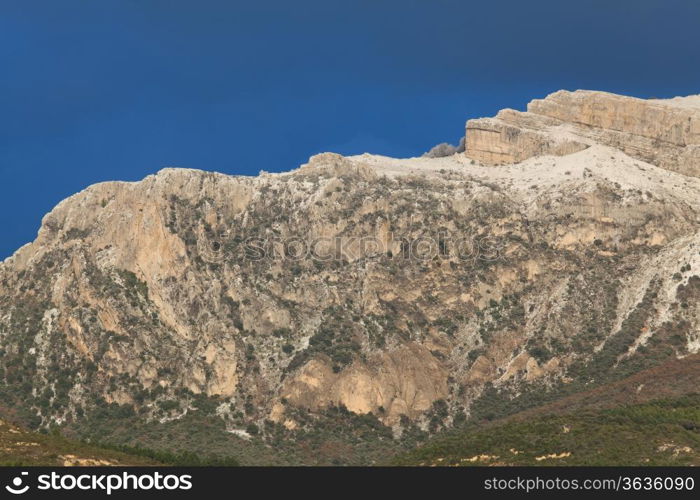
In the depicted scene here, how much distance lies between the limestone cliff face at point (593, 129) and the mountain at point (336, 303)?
669 centimetres

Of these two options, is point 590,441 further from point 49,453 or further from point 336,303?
point 336,303

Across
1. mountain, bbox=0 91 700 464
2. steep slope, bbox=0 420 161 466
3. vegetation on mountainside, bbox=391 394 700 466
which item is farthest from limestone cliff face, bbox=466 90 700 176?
steep slope, bbox=0 420 161 466

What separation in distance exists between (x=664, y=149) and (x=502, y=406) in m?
48.6

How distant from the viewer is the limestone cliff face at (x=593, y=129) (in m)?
168

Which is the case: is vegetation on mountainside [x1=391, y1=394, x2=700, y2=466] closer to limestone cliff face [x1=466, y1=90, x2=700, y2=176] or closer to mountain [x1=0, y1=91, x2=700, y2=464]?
mountain [x1=0, y1=91, x2=700, y2=464]

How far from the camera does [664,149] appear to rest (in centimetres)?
16838

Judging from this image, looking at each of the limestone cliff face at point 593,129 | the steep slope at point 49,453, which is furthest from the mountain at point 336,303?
the steep slope at point 49,453

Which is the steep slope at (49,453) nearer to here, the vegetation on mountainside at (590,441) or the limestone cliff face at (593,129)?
the vegetation on mountainside at (590,441)

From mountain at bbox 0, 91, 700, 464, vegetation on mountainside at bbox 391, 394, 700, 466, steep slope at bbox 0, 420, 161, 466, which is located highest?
mountain at bbox 0, 91, 700, 464

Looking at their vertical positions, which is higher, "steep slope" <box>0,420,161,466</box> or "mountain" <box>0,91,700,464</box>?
"mountain" <box>0,91,700,464</box>

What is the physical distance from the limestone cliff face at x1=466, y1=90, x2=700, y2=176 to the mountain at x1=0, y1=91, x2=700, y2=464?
263 inches

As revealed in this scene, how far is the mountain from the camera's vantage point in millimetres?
132375

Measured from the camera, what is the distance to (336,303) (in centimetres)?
14262

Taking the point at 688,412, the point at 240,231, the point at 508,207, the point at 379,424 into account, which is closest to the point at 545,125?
the point at 508,207
